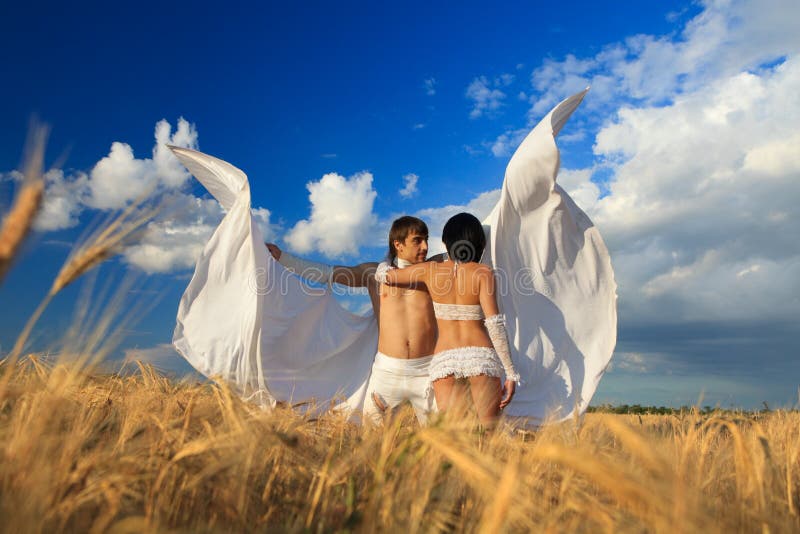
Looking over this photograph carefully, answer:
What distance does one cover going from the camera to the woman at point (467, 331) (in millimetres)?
4613

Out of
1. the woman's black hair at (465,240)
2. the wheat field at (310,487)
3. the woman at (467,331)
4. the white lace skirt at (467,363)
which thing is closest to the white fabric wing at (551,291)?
the woman's black hair at (465,240)

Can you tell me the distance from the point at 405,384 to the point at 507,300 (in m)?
1.48

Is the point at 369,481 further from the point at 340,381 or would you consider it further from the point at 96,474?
the point at 340,381

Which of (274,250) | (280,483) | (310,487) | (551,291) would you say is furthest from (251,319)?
(310,487)

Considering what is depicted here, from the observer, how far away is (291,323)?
573cm

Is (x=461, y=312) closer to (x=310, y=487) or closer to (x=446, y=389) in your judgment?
(x=446, y=389)

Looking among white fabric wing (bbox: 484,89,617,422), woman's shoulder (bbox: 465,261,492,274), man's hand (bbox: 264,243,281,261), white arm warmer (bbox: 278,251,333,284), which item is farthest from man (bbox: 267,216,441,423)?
man's hand (bbox: 264,243,281,261)

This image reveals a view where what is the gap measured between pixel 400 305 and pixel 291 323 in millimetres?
1274

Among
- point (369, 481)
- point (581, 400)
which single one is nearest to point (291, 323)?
point (581, 400)

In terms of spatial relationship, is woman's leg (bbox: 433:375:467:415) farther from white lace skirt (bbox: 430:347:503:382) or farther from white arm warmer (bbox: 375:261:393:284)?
white arm warmer (bbox: 375:261:393:284)

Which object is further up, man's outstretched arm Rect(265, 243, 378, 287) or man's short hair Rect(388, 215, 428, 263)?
man's short hair Rect(388, 215, 428, 263)

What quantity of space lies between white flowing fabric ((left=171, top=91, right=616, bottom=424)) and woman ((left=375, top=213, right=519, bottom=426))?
810 mm

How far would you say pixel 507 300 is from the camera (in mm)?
5719

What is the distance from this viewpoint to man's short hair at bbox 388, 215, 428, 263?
546cm
